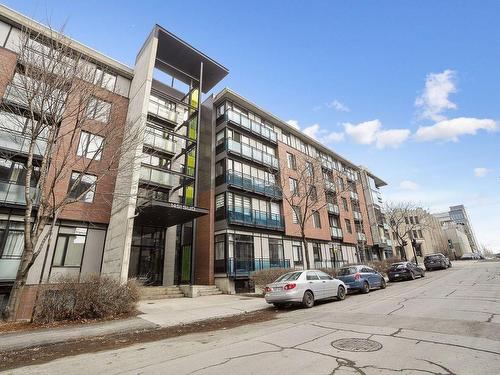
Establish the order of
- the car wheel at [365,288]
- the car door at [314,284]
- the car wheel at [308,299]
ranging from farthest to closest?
the car wheel at [365,288] < the car door at [314,284] < the car wheel at [308,299]

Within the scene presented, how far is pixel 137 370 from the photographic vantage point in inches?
200

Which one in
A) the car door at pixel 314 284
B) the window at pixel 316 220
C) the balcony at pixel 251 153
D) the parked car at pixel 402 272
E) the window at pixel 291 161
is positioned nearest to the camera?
the car door at pixel 314 284

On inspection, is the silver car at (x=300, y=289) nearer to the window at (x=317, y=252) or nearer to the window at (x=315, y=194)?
the window at (x=315, y=194)

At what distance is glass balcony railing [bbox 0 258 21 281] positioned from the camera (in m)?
13.6

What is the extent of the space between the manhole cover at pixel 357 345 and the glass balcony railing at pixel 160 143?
18.1 meters

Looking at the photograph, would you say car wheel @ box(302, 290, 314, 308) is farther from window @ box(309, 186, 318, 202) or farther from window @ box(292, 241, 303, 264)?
window @ box(292, 241, 303, 264)

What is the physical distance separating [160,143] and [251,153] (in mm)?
8232

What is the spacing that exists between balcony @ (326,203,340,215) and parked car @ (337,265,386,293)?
15.8 metres

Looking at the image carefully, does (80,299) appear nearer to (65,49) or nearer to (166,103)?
(65,49)

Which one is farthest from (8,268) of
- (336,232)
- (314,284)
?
(336,232)

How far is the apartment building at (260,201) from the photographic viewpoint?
874 inches

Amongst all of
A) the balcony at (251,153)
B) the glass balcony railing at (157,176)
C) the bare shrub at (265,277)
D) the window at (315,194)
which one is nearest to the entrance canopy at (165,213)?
the glass balcony railing at (157,176)

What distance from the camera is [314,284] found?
41.5 ft

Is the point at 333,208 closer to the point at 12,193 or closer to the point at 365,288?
the point at 365,288
